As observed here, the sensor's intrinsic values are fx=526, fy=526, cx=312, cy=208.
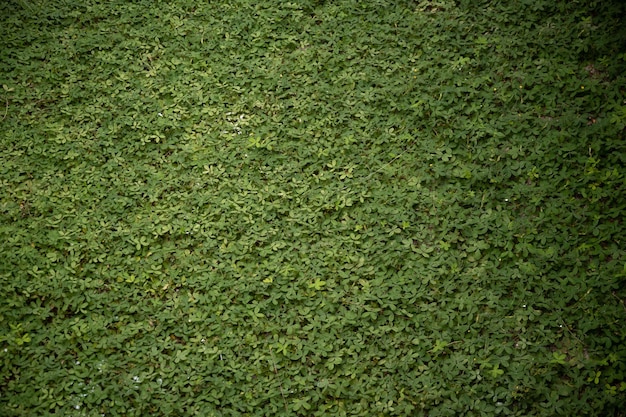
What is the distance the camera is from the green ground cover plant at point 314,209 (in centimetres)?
311

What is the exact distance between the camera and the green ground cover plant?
311cm

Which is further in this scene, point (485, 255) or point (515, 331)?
point (485, 255)

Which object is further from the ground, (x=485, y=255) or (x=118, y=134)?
(x=485, y=255)

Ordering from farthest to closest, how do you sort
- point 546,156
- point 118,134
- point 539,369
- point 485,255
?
1. point 118,134
2. point 546,156
3. point 485,255
4. point 539,369

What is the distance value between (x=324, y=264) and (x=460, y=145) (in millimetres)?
1375

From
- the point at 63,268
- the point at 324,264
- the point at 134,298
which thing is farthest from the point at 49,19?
the point at 324,264

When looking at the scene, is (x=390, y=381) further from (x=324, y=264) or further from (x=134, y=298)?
(x=134, y=298)

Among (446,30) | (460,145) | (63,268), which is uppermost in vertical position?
(446,30)

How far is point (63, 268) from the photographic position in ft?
11.8

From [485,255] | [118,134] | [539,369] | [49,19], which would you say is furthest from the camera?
[49,19]

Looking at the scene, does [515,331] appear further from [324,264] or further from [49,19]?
[49,19]

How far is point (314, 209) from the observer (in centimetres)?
375

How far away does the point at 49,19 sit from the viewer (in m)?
4.91

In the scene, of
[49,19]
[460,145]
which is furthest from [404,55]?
[49,19]
